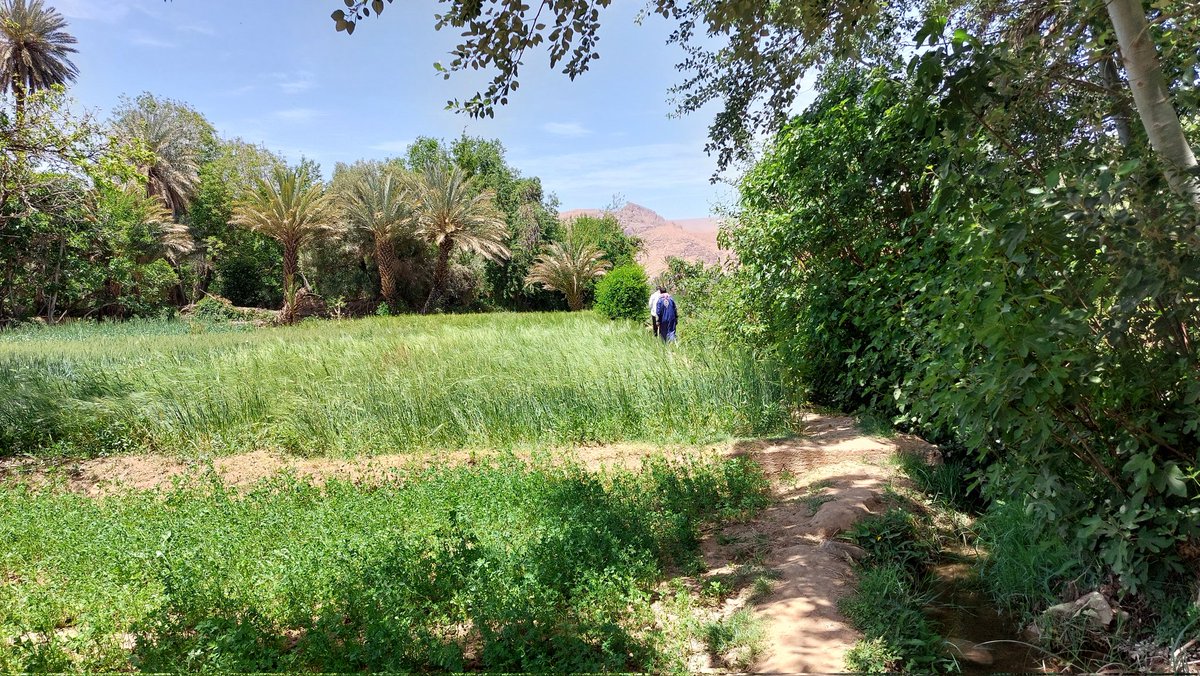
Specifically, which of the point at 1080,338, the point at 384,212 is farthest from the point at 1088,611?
the point at 384,212

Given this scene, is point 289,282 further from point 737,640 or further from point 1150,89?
point 1150,89

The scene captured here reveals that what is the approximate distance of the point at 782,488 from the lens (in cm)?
517

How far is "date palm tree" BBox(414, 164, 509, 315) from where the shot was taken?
29.0 m

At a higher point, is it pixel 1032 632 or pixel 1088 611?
pixel 1088 611

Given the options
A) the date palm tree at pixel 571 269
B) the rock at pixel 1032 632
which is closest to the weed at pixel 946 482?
the rock at pixel 1032 632

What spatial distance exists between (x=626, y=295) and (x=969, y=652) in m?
19.1

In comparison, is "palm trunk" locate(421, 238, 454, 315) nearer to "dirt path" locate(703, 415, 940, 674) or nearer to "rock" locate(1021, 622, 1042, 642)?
"dirt path" locate(703, 415, 940, 674)

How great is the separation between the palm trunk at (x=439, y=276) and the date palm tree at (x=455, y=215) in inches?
2.8

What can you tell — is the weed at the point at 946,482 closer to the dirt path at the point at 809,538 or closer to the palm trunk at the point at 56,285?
the dirt path at the point at 809,538

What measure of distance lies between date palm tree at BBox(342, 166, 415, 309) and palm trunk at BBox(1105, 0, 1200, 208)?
94.2 ft

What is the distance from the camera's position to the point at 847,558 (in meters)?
3.68

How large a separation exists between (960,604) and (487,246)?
2745cm

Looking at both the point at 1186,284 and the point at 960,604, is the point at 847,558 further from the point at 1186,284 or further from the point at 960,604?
the point at 1186,284

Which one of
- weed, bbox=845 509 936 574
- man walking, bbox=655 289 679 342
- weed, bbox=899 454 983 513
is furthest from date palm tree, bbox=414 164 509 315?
weed, bbox=845 509 936 574
